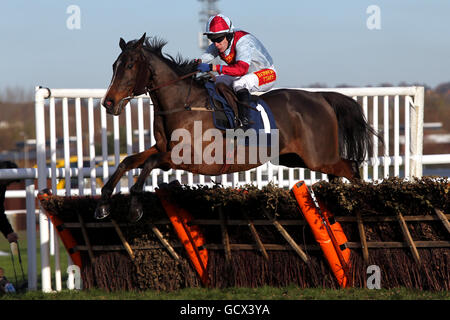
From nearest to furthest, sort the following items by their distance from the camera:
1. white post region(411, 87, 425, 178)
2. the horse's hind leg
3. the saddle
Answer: the saddle → the horse's hind leg → white post region(411, 87, 425, 178)

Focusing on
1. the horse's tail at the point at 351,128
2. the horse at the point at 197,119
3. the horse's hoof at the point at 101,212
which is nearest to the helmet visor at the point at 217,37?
the horse at the point at 197,119

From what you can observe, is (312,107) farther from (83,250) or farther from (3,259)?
(3,259)

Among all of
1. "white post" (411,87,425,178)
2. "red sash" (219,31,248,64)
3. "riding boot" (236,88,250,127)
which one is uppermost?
"red sash" (219,31,248,64)

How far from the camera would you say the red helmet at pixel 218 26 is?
230 inches

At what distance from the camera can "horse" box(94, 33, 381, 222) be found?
17.6 ft

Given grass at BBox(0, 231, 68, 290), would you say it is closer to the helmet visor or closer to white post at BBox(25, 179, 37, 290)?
white post at BBox(25, 179, 37, 290)

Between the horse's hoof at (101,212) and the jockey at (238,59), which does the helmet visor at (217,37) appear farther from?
the horse's hoof at (101,212)

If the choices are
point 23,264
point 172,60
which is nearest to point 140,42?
point 172,60

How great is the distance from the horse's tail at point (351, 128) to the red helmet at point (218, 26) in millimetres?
1342

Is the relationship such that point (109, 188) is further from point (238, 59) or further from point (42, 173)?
point (238, 59)

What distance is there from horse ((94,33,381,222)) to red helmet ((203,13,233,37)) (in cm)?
30

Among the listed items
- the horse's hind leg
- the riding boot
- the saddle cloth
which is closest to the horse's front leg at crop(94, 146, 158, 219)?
the saddle cloth
